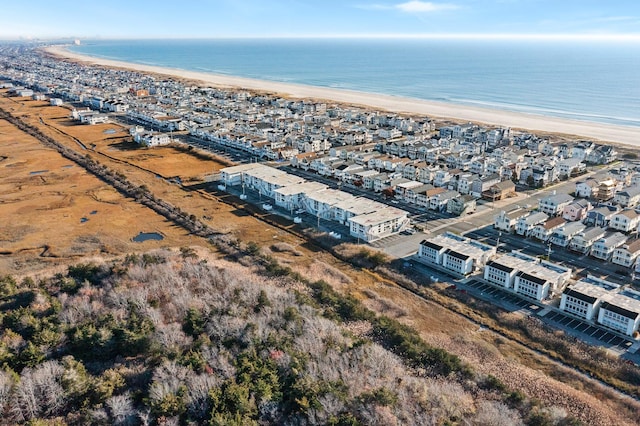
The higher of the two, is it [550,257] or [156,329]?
[550,257]

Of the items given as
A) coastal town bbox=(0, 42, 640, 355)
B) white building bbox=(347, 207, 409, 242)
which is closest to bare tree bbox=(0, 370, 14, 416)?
coastal town bbox=(0, 42, 640, 355)

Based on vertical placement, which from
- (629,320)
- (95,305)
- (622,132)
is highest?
(622,132)

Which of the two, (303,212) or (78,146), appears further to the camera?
(78,146)

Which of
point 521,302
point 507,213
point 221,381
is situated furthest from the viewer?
point 507,213

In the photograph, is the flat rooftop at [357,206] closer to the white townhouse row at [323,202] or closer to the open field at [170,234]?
the white townhouse row at [323,202]

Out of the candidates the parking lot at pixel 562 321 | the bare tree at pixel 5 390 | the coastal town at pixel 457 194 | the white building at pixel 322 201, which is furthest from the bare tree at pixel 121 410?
the white building at pixel 322 201

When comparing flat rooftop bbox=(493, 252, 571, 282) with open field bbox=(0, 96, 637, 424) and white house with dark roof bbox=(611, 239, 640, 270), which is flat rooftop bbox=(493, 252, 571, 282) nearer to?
white house with dark roof bbox=(611, 239, 640, 270)

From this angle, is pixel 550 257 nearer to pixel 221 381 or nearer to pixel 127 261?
pixel 221 381

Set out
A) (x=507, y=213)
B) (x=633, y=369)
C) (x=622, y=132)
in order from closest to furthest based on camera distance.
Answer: (x=633, y=369), (x=507, y=213), (x=622, y=132)

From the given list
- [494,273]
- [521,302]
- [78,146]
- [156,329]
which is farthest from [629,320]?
[78,146]
